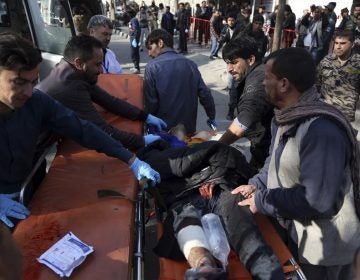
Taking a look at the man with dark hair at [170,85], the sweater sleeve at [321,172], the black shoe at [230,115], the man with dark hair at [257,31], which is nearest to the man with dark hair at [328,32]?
the man with dark hair at [257,31]

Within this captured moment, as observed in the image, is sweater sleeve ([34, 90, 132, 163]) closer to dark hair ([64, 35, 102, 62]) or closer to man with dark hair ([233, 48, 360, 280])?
dark hair ([64, 35, 102, 62])

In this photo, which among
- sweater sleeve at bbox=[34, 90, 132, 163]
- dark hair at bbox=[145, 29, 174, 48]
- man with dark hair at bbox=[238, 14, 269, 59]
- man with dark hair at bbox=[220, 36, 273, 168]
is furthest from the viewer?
man with dark hair at bbox=[238, 14, 269, 59]

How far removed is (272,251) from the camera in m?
1.95

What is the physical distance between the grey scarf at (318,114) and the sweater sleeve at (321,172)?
0.03 metres

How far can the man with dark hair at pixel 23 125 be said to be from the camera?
1.93 metres

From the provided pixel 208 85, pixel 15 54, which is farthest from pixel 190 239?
pixel 208 85

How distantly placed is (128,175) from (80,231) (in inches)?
25.9

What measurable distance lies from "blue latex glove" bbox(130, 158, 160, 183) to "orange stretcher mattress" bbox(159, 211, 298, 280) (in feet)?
1.85

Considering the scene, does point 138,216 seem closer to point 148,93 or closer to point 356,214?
point 356,214

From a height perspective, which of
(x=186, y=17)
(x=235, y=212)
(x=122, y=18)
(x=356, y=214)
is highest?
(x=356, y=214)

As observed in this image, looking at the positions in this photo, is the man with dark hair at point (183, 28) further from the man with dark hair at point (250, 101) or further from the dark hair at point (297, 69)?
the dark hair at point (297, 69)

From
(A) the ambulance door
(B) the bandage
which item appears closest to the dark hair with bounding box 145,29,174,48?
(B) the bandage

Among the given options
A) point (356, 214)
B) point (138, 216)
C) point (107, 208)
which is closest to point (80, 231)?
point (107, 208)

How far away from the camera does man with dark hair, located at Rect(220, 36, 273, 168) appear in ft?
8.95
